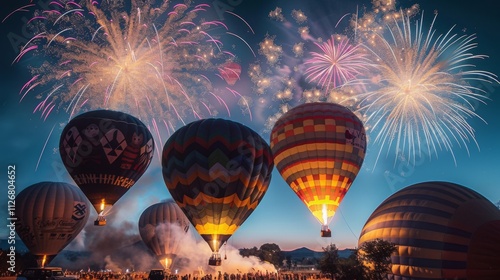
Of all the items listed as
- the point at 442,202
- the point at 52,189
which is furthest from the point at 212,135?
the point at 52,189

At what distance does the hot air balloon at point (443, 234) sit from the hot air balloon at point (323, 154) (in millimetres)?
6438

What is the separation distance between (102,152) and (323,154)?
1591 cm

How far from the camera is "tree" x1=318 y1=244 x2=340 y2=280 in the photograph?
2388 centimetres

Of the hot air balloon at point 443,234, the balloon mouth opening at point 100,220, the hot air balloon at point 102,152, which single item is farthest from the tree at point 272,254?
the hot air balloon at point 443,234

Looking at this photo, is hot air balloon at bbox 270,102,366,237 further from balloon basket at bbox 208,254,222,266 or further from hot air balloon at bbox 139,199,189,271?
hot air balloon at bbox 139,199,189,271

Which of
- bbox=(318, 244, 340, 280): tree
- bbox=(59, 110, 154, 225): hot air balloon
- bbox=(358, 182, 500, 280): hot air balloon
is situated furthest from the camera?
bbox=(59, 110, 154, 225): hot air balloon

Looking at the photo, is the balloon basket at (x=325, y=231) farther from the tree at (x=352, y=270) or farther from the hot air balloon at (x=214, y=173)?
the hot air balloon at (x=214, y=173)

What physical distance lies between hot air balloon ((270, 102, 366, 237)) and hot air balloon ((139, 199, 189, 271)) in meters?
Answer: 21.2

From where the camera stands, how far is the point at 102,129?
29203mm

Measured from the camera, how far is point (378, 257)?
20.5 metres

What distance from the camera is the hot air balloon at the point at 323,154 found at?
28.4 m

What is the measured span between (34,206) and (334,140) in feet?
87.3

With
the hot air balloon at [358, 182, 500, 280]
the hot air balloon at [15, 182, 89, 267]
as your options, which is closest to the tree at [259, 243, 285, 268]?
the hot air balloon at [15, 182, 89, 267]

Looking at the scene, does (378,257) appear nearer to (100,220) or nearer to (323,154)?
(323,154)
